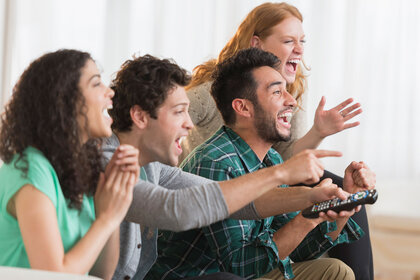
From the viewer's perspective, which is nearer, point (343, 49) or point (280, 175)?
point (280, 175)

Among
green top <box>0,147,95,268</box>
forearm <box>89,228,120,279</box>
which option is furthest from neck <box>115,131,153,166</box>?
green top <box>0,147,95,268</box>

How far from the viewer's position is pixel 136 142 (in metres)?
1.69

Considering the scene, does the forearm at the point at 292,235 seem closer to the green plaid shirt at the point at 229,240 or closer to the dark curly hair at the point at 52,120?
the green plaid shirt at the point at 229,240

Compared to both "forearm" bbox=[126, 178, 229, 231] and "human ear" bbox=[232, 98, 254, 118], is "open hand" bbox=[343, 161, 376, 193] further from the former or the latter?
"forearm" bbox=[126, 178, 229, 231]

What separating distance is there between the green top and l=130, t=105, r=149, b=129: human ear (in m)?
0.38

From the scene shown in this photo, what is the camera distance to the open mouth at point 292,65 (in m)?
2.62

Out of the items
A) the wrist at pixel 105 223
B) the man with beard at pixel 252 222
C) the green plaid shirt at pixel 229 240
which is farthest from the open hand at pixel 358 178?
the wrist at pixel 105 223

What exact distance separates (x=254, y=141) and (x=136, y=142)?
529mm

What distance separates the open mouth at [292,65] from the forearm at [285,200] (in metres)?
0.85

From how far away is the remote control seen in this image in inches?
65.0

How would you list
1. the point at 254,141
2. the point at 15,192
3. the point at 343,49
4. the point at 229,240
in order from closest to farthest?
the point at 15,192, the point at 229,240, the point at 254,141, the point at 343,49

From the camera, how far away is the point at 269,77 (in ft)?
7.13

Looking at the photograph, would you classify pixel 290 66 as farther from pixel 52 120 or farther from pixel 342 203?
pixel 52 120

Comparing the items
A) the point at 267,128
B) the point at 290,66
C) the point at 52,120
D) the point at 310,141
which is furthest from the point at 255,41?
the point at 52,120
